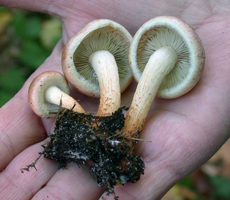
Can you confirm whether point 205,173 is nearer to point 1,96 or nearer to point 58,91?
point 58,91

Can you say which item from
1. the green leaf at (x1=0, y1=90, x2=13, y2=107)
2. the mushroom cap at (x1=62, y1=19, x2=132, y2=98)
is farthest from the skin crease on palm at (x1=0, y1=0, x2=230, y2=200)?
Answer: the green leaf at (x1=0, y1=90, x2=13, y2=107)

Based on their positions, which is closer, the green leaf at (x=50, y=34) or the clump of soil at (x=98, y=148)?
the clump of soil at (x=98, y=148)

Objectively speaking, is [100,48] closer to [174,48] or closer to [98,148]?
[174,48]

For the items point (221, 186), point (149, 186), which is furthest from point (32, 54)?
point (221, 186)

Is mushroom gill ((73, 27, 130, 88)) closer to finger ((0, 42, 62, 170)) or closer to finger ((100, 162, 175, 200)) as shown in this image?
finger ((0, 42, 62, 170))

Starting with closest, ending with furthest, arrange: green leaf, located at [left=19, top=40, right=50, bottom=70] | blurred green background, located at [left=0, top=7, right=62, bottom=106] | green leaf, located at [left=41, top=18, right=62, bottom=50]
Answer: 1. blurred green background, located at [left=0, top=7, right=62, bottom=106]
2. green leaf, located at [left=19, top=40, right=50, bottom=70]
3. green leaf, located at [left=41, top=18, right=62, bottom=50]

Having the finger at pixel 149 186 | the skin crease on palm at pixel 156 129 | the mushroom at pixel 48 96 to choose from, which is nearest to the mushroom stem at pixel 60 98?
the mushroom at pixel 48 96

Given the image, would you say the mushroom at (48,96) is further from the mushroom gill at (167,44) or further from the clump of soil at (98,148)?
the mushroom gill at (167,44)
